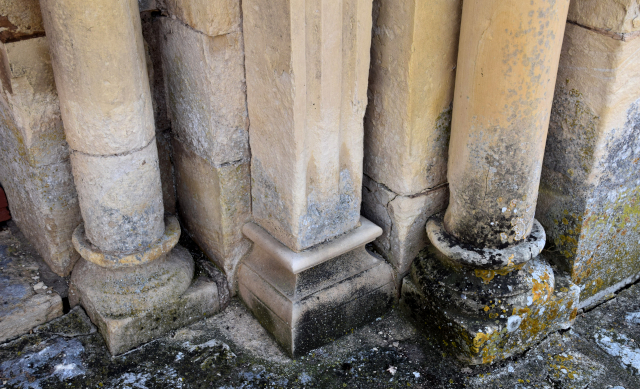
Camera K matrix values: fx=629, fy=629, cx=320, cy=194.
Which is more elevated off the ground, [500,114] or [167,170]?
[500,114]

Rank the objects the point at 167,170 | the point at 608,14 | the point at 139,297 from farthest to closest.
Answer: the point at 167,170 < the point at 139,297 < the point at 608,14

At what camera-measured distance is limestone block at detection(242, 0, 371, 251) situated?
2.38 metres

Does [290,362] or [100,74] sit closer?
[100,74]

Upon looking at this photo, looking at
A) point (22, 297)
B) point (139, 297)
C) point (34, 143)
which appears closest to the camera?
Answer: point (34, 143)

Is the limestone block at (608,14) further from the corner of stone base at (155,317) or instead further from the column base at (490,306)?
the corner of stone base at (155,317)

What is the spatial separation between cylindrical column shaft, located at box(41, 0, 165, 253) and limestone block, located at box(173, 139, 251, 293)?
0.24 meters

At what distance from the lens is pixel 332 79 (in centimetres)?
250

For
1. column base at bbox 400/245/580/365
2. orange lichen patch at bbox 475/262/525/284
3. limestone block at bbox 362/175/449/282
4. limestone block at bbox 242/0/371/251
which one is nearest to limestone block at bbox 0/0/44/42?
limestone block at bbox 242/0/371/251

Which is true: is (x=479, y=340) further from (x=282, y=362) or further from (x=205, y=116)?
(x=205, y=116)

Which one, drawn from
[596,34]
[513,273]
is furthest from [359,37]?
[513,273]

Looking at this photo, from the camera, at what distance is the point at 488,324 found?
276cm

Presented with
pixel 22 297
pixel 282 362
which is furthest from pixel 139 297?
pixel 282 362

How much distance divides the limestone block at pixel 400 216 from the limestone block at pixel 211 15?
1.02 metres

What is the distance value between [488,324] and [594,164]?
840 mm
